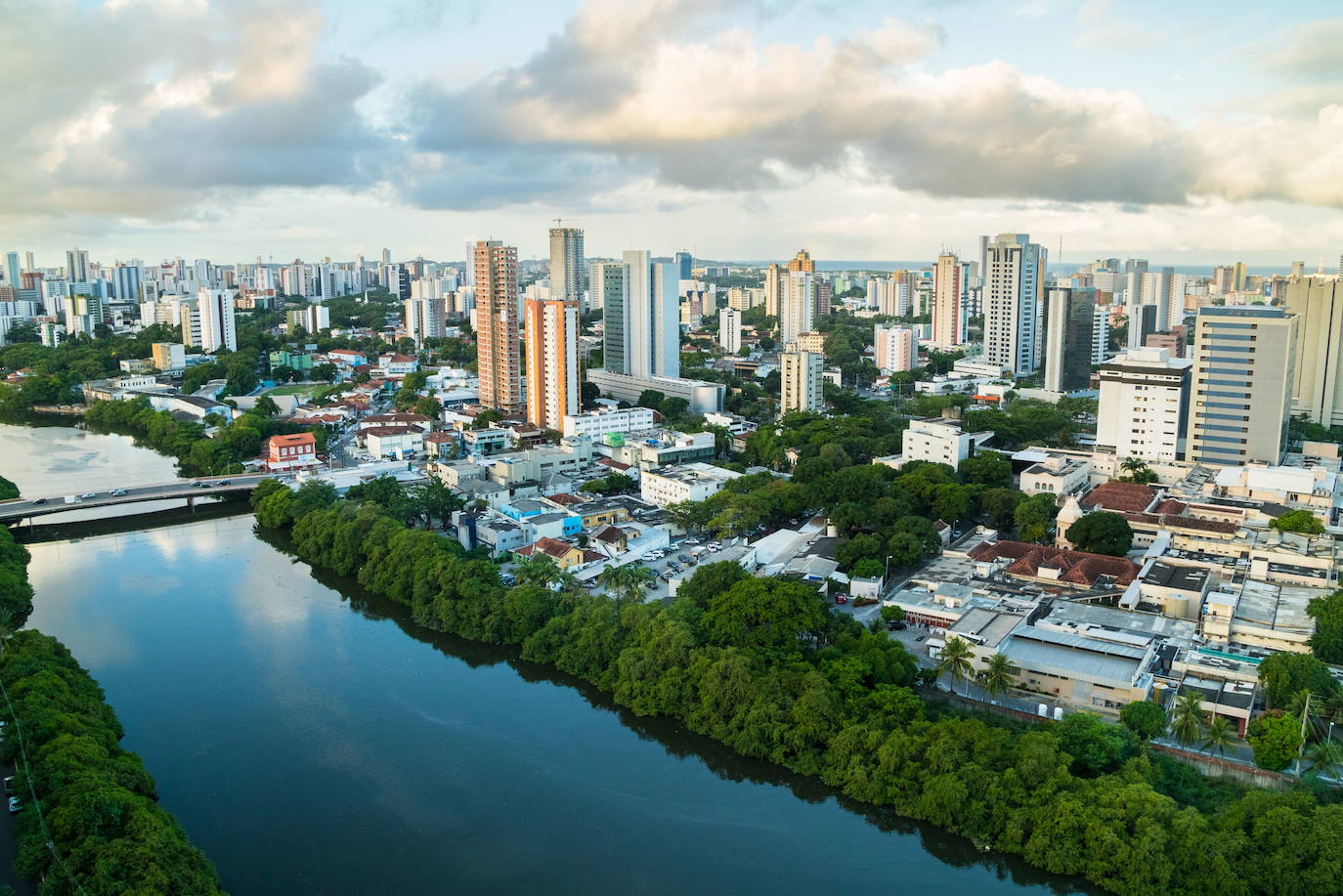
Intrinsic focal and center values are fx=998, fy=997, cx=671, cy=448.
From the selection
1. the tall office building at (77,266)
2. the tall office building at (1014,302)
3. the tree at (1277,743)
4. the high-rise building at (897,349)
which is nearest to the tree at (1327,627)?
the tree at (1277,743)

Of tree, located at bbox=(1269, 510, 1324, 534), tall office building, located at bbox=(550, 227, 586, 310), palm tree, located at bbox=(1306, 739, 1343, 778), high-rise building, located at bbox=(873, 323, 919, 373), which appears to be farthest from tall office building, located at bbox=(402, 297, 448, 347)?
palm tree, located at bbox=(1306, 739, 1343, 778)

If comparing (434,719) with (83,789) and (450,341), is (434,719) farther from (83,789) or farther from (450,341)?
(450,341)

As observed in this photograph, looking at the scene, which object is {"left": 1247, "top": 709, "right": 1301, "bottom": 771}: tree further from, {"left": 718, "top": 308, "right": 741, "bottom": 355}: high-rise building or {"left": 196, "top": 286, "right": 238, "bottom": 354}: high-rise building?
{"left": 196, "top": 286, "right": 238, "bottom": 354}: high-rise building

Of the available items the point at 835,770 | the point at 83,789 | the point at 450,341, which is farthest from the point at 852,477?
the point at 450,341

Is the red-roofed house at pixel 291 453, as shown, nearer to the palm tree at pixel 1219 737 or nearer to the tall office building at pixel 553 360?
the tall office building at pixel 553 360

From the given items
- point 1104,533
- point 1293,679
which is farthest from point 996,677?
point 1104,533

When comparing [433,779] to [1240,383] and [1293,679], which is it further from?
[1240,383]
